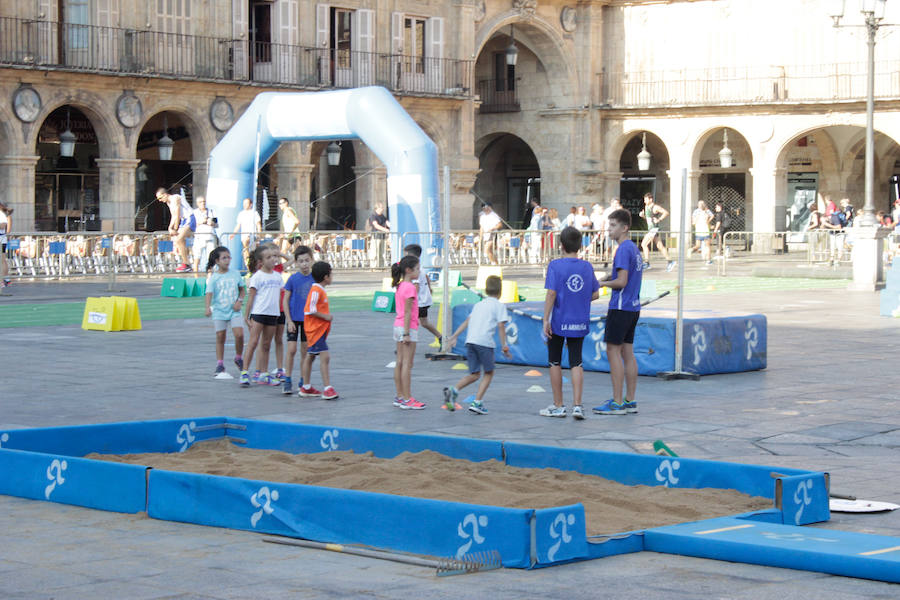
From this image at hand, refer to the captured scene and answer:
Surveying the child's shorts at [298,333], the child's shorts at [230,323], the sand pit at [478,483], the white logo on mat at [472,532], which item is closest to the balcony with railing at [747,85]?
the child's shorts at [230,323]

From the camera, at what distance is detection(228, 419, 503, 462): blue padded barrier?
318 inches

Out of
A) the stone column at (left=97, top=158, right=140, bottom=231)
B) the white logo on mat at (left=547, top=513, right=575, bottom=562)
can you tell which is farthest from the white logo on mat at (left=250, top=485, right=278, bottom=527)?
the stone column at (left=97, top=158, right=140, bottom=231)

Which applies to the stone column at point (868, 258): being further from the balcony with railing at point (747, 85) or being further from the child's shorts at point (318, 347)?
the child's shorts at point (318, 347)

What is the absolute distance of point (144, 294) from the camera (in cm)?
2395

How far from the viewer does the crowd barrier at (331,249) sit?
25141 millimetres

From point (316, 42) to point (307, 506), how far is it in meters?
31.0

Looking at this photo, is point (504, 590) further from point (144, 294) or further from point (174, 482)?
point (144, 294)

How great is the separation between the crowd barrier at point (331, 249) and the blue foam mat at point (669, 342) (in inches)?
296

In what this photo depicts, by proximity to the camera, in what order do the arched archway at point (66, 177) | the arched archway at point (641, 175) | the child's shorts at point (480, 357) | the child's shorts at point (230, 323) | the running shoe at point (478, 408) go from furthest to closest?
the arched archway at point (641, 175) < the arched archway at point (66, 177) < the child's shorts at point (230, 323) < the child's shorts at point (480, 357) < the running shoe at point (478, 408)

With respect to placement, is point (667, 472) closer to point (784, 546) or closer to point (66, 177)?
point (784, 546)

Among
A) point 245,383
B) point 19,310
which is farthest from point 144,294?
point 245,383

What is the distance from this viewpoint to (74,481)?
7266 millimetres

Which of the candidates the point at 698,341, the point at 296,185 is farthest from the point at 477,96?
the point at 698,341

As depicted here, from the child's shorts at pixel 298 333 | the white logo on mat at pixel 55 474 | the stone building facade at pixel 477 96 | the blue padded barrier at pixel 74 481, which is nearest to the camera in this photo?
the blue padded barrier at pixel 74 481
